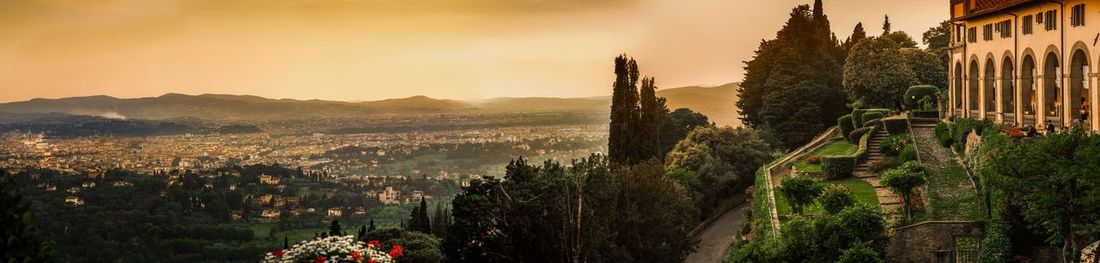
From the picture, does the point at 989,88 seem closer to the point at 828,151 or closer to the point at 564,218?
the point at 828,151

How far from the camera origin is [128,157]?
9925 centimetres

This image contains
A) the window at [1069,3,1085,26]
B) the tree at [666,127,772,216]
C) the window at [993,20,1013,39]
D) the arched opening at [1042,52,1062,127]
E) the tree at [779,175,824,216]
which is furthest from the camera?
the tree at [666,127,772,216]

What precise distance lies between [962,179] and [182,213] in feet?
212

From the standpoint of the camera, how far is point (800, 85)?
60.2 meters

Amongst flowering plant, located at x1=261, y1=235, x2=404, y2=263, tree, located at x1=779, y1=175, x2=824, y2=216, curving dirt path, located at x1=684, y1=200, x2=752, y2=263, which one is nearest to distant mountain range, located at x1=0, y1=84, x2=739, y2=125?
curving dirt path, located at x1=684, y1=200, x2=752, y2=263

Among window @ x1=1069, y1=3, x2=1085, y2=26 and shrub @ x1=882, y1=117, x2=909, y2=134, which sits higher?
window @ x1=1069, y1=3, x2=1085, y2=26

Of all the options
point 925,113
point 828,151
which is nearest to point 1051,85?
point 925,113

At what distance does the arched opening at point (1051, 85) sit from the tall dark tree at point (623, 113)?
73.6ft

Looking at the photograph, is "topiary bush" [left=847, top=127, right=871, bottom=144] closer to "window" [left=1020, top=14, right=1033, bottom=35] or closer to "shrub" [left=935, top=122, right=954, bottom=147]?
"shrub" [left=935, top=122, right=954, bottom=147]

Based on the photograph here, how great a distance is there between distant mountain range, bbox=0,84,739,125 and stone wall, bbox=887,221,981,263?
247 feet

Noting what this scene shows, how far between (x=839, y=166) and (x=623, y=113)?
17399 mm

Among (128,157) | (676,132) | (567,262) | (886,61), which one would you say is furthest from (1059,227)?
(128,157)

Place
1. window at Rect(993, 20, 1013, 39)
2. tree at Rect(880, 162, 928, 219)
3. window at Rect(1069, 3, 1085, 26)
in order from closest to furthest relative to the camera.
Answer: tree at Rect(880, 162, 928, 219) → window at Rect(1069, 3, 1085, 26) → window at Rect(993, 20, 1013, 39)

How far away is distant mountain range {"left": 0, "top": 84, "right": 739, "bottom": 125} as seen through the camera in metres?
119
